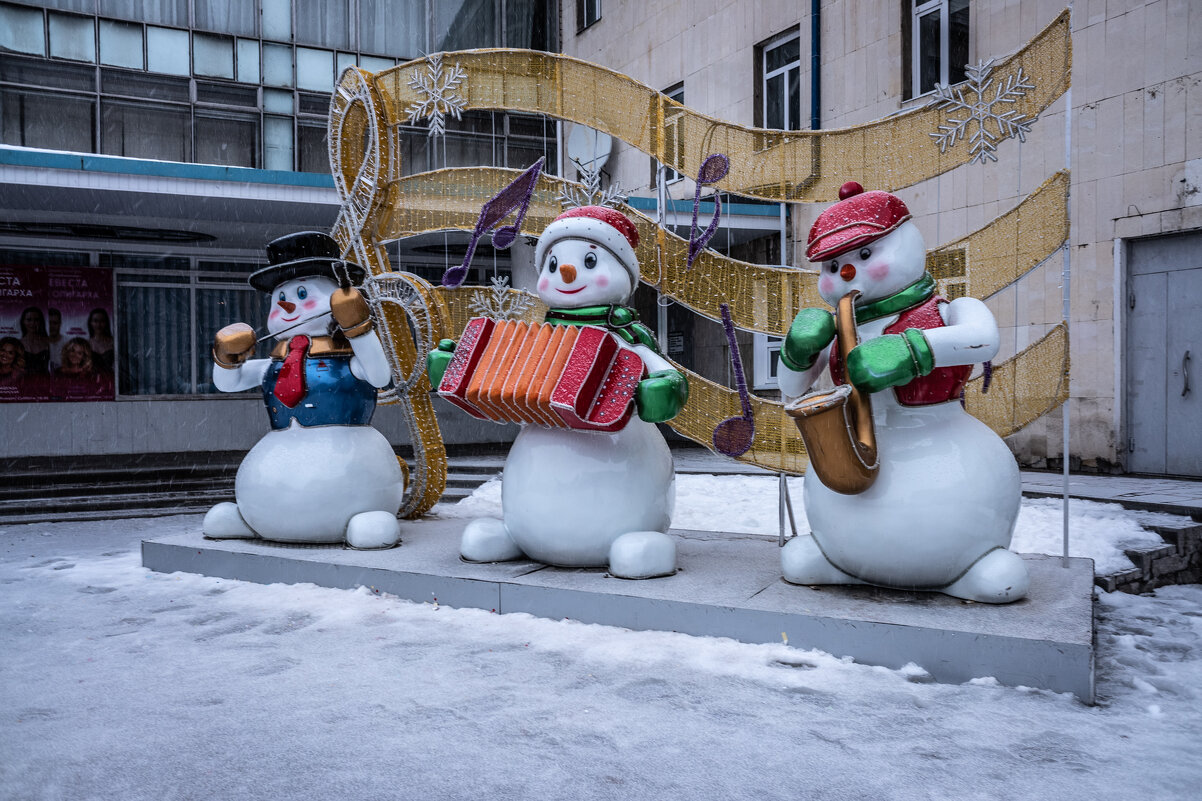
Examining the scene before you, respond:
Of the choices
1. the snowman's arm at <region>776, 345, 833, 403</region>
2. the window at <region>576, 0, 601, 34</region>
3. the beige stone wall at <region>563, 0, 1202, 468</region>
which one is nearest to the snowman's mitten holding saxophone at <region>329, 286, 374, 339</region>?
the snowman's arm at <region>776, 345, 833, 403</region>

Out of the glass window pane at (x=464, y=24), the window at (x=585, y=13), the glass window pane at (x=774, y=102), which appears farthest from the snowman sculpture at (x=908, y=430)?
the window at (x=585, y=13)

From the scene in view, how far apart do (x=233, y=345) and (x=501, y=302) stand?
5.21 feet

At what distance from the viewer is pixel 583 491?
4.07m

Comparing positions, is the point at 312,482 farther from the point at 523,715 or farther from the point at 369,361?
the point at 523,715

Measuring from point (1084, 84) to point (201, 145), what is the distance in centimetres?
1102

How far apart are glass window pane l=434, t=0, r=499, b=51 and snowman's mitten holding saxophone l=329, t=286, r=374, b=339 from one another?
10.2 meters

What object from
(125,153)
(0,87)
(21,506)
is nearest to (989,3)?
(21,506)

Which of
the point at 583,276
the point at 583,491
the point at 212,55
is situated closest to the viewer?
the point at 583,491

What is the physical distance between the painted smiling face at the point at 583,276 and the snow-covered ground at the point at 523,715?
1480mm

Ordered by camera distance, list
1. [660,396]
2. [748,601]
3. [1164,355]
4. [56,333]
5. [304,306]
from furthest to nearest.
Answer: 1. [56,333]
2. [1164,355]
3. [304,306]
4. [660,396]
5. [748,601]

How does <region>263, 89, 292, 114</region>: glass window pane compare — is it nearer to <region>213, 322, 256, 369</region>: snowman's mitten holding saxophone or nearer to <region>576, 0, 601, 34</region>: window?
<region>576, 0, 601, 34</region>: window

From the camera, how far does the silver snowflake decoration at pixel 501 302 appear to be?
5.70 metres

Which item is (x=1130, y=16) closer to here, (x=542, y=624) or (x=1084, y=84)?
(x=1084, y=84)

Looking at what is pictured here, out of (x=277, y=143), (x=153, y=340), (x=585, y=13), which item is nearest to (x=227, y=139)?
(x=277, y=143)
